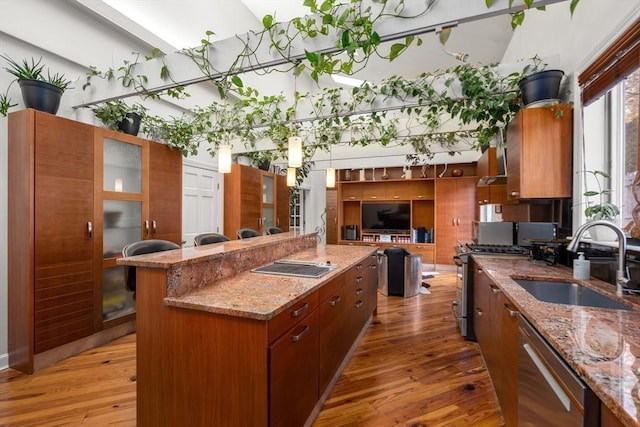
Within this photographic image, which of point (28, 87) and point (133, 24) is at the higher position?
point (133, 24)

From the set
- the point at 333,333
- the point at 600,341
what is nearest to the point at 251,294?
the point at 333,333

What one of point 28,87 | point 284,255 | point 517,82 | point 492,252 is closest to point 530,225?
point 492,252

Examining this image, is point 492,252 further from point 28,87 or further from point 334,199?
point 334,199

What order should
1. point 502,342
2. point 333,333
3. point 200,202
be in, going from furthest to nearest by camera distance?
point 200,202, point 333,333, point 502,342

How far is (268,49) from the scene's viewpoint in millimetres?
2033

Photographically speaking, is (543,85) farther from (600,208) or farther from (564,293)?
(564,293)

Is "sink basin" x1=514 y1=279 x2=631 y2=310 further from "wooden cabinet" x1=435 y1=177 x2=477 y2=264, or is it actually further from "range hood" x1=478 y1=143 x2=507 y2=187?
"wooden cabinet" x1=435 y1=177 x2=477 y2=264

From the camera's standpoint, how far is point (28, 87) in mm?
2285

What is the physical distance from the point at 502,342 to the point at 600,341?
0.79m

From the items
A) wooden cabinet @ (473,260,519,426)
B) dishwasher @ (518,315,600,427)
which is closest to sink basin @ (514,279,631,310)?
wooden cabinet @ (473,260,519,426)

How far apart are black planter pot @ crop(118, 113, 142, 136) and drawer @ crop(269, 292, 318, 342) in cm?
279

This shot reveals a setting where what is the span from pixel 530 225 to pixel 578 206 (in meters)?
0.59

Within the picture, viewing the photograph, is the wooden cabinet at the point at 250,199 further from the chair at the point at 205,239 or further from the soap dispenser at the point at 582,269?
the soap dispenser at the point at 582,269

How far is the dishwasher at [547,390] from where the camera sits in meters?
0.76
